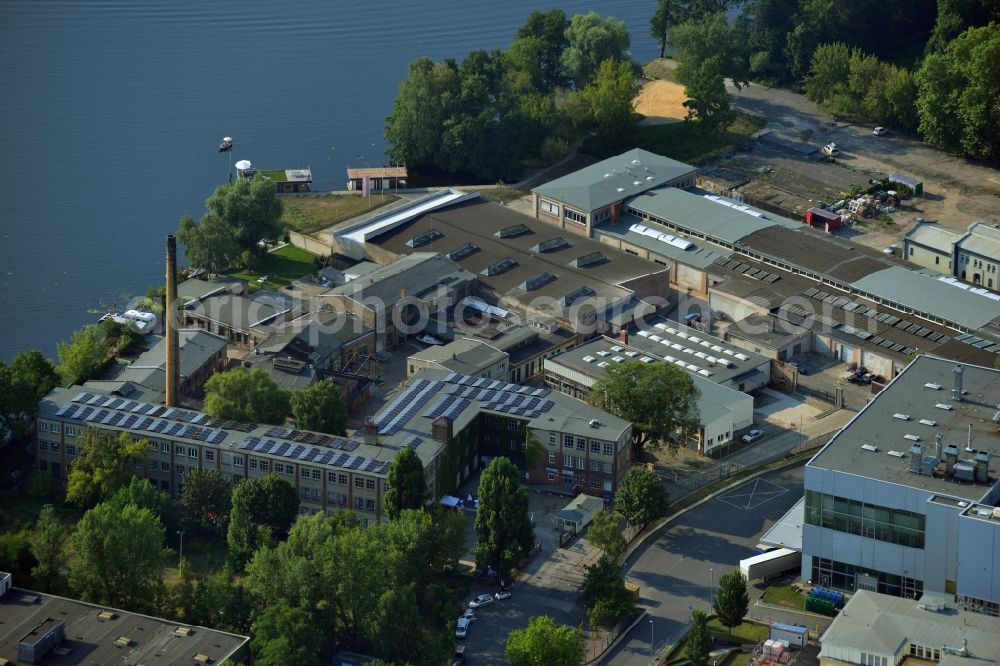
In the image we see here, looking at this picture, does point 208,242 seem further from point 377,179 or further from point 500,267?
point 377,179

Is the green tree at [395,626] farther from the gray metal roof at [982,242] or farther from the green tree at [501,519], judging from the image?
the gray metal roof at [982,242]

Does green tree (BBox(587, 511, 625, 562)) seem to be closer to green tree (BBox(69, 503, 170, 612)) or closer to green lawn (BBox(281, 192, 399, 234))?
green tree (BBox(69, 503, 170, 612))

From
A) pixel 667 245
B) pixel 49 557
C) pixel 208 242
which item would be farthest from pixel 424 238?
pixel 49 557

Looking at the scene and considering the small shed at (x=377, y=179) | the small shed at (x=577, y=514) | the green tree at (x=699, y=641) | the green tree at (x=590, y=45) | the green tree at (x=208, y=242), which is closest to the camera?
the green tree at (x=699, y=641)

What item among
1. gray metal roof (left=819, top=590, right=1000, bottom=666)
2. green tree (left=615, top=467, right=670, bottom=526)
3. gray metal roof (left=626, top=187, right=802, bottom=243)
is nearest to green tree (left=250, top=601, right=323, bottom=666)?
green tree (left=615, top=467, right=670, bottom=526)

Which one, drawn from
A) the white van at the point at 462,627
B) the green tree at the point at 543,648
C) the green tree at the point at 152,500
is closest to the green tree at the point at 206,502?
the green tree at the point at 152,500
